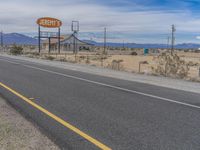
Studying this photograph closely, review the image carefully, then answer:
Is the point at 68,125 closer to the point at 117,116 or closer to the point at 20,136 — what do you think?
the point at 20,136

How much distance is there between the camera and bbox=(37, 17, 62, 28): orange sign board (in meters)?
72.7

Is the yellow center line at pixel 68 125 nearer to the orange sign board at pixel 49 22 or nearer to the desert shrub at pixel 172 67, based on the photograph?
the desert shrub at pixel 172 67

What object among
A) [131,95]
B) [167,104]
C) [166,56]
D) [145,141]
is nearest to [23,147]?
[145,141]

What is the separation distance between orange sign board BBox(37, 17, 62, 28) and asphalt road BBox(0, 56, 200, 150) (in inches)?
2432

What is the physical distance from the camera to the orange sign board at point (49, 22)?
72700mm

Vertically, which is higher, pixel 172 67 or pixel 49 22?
pixel 49 22

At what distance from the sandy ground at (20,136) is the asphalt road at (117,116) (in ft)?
0.76

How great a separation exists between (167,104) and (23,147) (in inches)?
225

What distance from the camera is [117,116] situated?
824 centimetres

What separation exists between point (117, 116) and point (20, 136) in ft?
9.32

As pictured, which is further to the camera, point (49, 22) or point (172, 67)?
point (49, 22)

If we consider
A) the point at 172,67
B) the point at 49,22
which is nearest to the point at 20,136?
the point at 172,67

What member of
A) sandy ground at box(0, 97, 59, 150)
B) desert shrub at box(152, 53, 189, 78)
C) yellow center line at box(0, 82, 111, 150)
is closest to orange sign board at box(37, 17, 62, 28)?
desert shrub at box(152, 53, 189, 78)

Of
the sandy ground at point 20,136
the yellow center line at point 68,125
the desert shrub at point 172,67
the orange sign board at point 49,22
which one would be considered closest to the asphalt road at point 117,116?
the yellow center line at point 68,125
